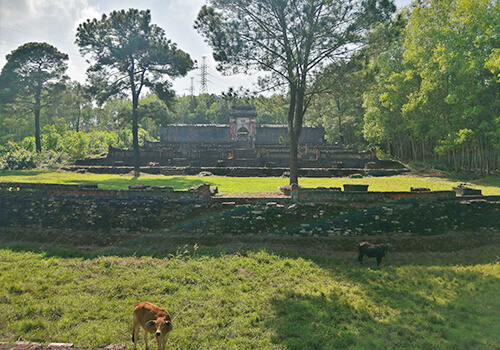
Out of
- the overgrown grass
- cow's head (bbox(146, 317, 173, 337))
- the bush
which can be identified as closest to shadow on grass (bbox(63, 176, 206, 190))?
the overgrown grass

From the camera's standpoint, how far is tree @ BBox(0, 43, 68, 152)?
28000 millimetres

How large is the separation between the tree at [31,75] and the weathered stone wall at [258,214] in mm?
21609

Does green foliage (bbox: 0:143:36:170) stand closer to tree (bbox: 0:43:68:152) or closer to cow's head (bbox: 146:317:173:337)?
tree (bbox: 0:43:68:152)

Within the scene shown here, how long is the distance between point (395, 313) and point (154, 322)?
408cm

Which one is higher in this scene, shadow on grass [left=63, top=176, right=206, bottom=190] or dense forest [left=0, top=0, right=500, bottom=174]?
dense forest [left=0, top=0, right=500, bottom=174]

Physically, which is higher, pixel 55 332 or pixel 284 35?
pixel 284 35

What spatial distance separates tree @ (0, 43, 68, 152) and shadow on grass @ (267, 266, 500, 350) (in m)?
31.2

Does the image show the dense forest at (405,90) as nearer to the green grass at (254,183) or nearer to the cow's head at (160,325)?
the green grass at (254,183)

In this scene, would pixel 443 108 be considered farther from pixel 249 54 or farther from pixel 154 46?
pixel 154 46

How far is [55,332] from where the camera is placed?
523cm

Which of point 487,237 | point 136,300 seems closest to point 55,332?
point 136,300

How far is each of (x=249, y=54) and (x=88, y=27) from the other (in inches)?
494

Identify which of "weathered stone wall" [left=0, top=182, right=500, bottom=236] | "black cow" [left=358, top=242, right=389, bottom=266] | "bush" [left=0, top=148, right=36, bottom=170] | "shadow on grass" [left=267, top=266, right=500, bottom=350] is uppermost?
"bush" [left=0, top=148, right=36, bottom=170]

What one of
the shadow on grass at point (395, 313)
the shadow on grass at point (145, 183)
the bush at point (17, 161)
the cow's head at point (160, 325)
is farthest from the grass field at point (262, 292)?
the bush at point (17, 161)
